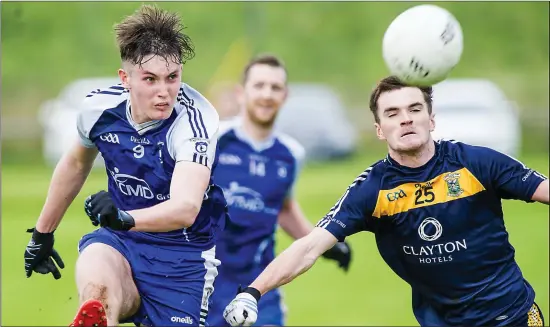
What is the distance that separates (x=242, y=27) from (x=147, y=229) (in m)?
24.4

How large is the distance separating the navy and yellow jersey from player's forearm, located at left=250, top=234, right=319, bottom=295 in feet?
0.72

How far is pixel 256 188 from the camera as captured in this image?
7391 mm

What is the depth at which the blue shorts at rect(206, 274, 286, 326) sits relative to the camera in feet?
23.5

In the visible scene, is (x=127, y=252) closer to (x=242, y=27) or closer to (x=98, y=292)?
(x=98, y=292)

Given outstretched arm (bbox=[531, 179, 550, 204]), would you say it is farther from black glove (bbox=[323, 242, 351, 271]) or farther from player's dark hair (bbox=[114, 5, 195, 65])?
black glove (bbox=[323, 242, 351, 271])

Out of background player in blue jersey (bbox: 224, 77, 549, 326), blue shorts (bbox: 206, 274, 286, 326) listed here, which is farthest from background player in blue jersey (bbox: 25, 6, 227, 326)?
blue shorts (bbox: 206, 274, 286, 326)

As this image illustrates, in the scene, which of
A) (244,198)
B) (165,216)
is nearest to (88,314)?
(165,216)

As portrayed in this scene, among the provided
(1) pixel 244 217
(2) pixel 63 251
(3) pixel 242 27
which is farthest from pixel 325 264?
(3) pixel 242 27

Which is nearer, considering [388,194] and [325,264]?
[388,194]

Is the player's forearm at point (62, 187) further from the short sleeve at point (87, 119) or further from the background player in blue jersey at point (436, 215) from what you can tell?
the background player in blue jersey at point (436, 215)

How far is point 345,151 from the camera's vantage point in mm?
25969

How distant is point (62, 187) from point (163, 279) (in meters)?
0.82

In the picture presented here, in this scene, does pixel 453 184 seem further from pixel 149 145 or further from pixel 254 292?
pixel 149 145

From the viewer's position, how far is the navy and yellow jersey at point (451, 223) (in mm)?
5281
